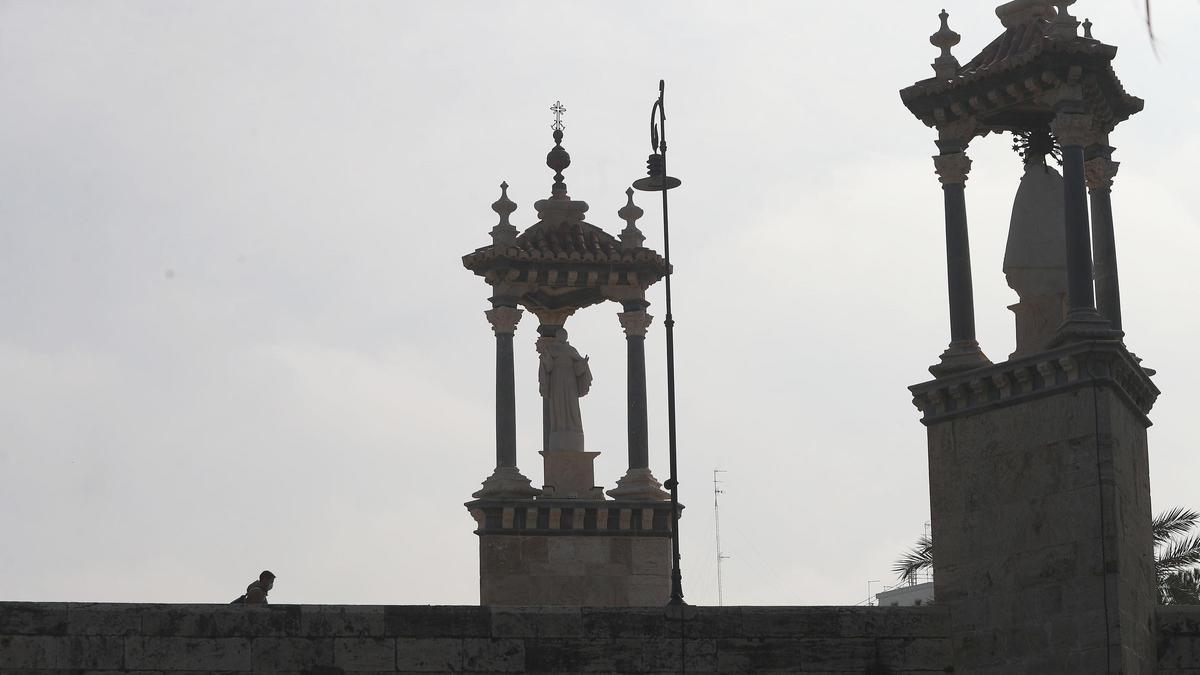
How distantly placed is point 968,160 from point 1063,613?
4.83 m

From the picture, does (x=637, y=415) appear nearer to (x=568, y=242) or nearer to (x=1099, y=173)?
(x=568, y=242)

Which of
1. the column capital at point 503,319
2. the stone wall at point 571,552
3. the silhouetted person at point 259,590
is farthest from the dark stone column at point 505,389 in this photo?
the silhouetted person at point 259,590

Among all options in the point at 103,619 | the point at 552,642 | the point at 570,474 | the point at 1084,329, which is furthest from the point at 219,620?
the point at 570,474

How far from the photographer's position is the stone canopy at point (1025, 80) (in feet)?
74.3

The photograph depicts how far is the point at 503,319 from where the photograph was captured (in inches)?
1206

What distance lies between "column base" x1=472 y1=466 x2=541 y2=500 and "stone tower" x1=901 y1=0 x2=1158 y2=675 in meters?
8.33

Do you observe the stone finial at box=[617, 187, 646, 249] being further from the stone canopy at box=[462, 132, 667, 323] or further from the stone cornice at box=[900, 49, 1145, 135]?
the stone cornice at box=[900, 49, 1145, 135]

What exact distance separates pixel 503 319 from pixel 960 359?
9.05 m

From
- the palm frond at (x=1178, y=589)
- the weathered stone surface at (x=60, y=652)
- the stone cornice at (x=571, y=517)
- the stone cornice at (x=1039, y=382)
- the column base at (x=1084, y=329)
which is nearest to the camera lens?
the weathered stone surface at (x=60, y=652)

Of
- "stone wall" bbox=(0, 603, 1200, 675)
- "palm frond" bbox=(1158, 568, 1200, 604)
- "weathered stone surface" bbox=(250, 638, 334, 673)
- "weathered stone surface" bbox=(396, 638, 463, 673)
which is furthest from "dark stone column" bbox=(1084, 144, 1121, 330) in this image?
"palm frond" bbox=(1158, 568, 1200, 604)

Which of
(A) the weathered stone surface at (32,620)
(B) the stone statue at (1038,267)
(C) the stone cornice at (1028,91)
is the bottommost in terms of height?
(A) the weathered stone surface at (32,620)

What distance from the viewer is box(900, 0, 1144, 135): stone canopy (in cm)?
2264

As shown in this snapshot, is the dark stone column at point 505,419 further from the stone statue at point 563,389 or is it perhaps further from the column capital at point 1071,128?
the column capital at point 1071,128

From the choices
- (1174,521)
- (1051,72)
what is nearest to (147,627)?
(1051,72)
